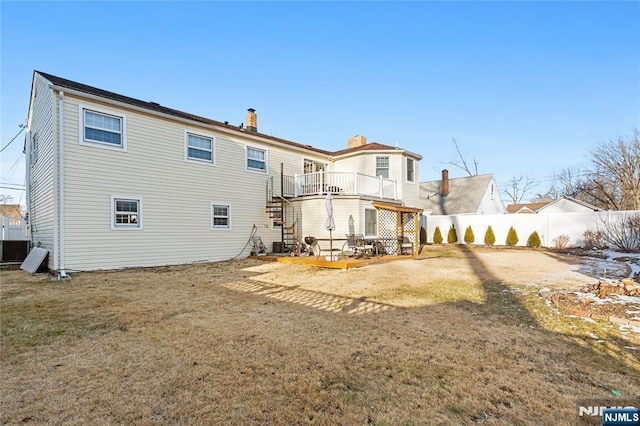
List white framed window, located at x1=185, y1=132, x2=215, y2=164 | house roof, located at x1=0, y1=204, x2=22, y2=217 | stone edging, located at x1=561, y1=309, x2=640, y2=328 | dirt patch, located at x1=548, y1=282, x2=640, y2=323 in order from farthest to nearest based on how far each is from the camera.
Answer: house roof, located at x1=0, y1=204, x2=22, y2=217, white framed window, located at x1=185, y1=132, x2=215, y2=164, dirt patch, located at x1=548, y1=282, x2=640, y2=323, stone edging, located at x1=561, y1=309, x2=640, y2=328

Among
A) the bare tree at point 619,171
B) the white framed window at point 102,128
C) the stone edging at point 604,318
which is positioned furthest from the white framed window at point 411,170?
the bare tree at point 619,171

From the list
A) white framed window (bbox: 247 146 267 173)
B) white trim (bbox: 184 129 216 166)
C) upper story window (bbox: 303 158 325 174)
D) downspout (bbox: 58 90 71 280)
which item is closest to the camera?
downspout (bbox: 58 90 71 280)

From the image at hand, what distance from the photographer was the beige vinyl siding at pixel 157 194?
959cm

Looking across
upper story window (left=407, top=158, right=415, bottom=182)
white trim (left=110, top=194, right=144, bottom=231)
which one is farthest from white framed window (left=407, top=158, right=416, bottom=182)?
white trim (left=110, top=194, right=144, bottom=231)

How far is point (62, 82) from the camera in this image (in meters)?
9.82

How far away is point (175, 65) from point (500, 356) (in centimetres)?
1647

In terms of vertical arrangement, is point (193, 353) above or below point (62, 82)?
below

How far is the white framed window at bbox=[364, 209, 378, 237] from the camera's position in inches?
593

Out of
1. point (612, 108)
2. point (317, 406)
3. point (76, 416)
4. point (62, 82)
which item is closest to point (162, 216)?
point (62, 82)

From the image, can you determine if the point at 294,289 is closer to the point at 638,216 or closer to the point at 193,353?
the point at 193,353

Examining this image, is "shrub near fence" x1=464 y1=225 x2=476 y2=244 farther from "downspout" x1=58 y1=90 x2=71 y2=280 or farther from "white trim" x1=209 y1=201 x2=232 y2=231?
"downspout" x1=58 y1=90 x2=71 y2=280

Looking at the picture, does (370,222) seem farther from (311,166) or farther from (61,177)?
(61,177)

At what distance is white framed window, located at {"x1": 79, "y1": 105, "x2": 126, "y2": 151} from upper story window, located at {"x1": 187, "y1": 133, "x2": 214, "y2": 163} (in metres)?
2.32

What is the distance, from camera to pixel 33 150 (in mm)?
12930
